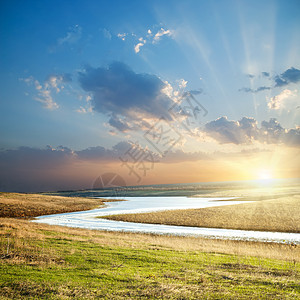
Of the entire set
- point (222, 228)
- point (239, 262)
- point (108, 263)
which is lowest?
point (222, 228)

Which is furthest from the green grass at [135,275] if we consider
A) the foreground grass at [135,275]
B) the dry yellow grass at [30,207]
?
the dry yellow grass at [30,207]

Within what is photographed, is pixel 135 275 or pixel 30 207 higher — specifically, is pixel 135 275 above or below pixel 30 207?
above

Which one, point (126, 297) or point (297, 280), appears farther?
point (297, 280)

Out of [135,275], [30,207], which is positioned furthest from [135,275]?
[30,207]

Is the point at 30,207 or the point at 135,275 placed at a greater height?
the point at 135,275

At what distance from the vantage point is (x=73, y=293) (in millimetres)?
9195

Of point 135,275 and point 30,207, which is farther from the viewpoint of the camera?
point 30,207

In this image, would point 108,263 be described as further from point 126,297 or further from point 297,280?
point 297,280

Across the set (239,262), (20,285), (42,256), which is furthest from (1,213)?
(239,262)

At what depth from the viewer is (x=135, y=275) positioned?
39.2 feet

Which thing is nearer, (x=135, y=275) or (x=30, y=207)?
(x=135, y=275)

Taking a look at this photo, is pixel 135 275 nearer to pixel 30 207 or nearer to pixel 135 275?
pixel 135 275

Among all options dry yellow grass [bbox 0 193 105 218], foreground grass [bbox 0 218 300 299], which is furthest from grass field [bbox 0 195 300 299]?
dry yellow grass [bbox 0 193 105 218]

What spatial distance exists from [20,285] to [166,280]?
6.92m
